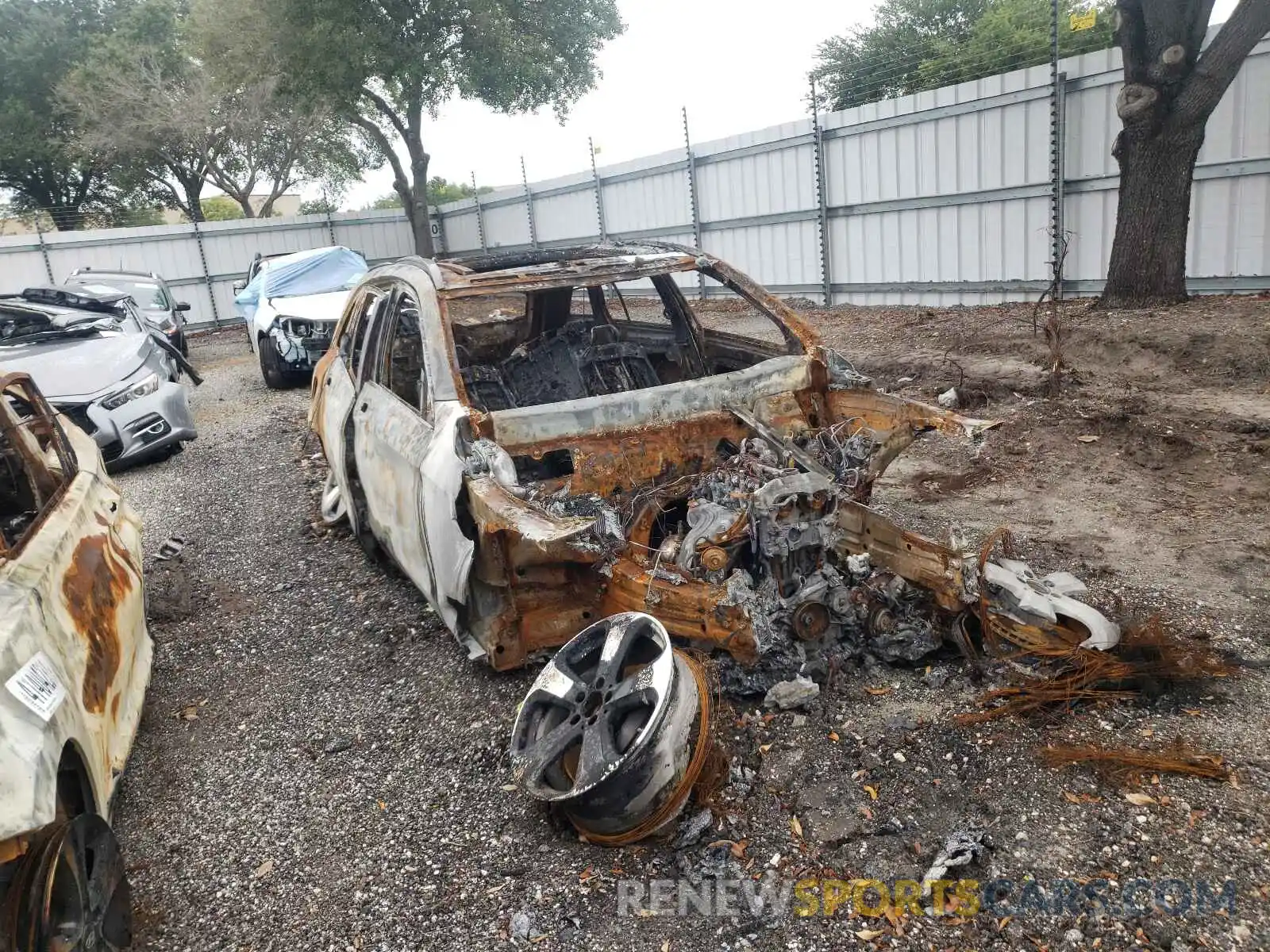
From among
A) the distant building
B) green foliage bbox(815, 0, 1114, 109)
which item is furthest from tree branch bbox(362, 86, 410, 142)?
green foliage bbox(815, 0, 1114, 109)

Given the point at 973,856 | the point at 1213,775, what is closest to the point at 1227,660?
the point at 1213,775

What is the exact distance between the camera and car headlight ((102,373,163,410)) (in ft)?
25.1

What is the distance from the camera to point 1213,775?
2.79m

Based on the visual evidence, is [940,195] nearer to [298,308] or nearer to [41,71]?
[298,308]

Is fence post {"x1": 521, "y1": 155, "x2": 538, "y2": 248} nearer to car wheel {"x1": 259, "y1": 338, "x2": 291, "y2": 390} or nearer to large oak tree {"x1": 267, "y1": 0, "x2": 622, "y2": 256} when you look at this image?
large oak tree {"x1": 267, "y1": 0, "x2": 622, "y2": 256}

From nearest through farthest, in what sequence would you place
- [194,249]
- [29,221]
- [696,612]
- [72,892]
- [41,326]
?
1. [72,892]
2. [696,612]
3. [41,326]
4. [194,249]
5. [29,221]

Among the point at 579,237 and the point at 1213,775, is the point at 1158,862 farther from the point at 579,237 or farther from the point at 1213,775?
the point at 579,237

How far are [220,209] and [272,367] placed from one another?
38.3m

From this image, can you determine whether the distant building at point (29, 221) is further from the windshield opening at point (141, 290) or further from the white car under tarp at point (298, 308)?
the white car under tarp at point (298, 308)

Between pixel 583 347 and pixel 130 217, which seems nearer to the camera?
pixel 583 347

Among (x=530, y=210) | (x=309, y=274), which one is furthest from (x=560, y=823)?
(x=530, y=210)

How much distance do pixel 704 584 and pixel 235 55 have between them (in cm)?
2090

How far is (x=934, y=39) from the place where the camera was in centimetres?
2178

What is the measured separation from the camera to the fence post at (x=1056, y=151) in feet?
32.6
